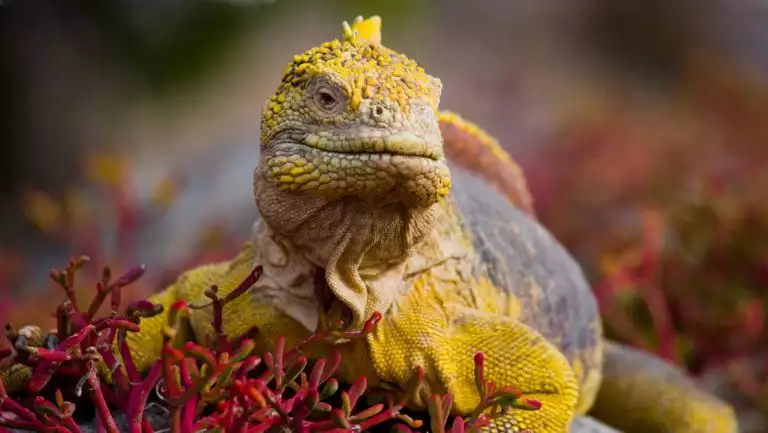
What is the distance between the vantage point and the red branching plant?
1804mm

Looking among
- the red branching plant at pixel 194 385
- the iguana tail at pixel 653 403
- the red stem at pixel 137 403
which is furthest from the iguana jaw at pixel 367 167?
the iguana tail at pixel 653 403

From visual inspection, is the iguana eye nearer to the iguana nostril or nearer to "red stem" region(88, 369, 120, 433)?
the iguana nostril

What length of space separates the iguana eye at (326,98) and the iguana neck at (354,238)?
0.21 metres

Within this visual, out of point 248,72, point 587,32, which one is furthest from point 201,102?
point 587,32

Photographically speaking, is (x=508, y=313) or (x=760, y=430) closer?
(x=508, y=313)

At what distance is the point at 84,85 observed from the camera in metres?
10.0

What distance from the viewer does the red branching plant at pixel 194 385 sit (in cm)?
180

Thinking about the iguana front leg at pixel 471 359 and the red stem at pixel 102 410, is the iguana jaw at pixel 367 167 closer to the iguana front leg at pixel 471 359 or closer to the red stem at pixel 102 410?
the iguana front leg at pixel 471 359

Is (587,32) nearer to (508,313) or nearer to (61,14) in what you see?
(61,14)

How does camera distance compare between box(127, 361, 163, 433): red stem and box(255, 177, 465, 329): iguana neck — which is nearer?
box(127, 361, 163, 433): red stem

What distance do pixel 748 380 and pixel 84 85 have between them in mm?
8243

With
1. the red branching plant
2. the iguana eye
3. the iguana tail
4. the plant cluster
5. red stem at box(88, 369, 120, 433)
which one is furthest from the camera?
the plant cluster

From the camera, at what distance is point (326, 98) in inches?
81.8

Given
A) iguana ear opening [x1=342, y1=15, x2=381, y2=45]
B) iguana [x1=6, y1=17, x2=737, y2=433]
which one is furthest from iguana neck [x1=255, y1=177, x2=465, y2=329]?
iguana ear opening [x1=342, y1=15, x2=381, y2=45]
